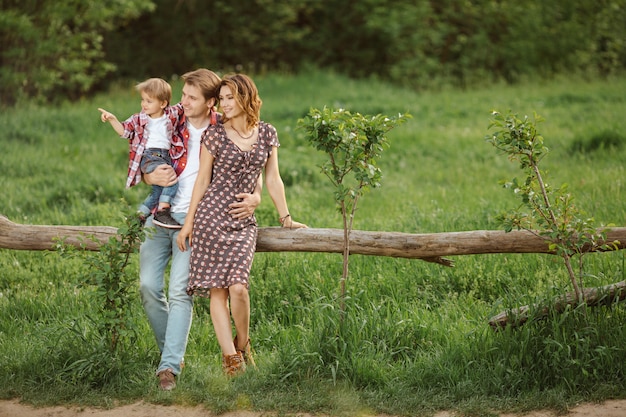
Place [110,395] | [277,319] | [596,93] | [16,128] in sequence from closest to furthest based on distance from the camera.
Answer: [110,395] → [277,319] → [16,128] → [596,93]

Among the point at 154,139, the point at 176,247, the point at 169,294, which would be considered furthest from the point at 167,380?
the point at 154,139

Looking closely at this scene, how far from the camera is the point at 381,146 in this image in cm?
500

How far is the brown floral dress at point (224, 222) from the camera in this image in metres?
4.81

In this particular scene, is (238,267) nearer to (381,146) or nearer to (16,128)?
(381,146)

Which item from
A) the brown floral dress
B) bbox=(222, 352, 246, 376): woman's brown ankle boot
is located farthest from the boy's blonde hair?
bbox=(222, 352, 246, 376): woman's brown ankle boot

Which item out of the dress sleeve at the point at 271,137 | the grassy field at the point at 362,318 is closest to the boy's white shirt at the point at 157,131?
the grassy field at the point at 362,318

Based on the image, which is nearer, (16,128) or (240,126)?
(240,126)

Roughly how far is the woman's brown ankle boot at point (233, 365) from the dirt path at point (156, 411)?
0.34 metres

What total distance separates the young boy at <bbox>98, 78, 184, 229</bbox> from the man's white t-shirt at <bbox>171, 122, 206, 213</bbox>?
50mm

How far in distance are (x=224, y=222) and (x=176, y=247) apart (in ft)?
1.24

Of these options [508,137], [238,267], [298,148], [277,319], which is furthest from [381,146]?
[298,148]

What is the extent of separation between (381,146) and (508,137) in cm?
83

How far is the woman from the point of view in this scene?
482 cm

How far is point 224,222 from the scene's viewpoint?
4.88 metres
